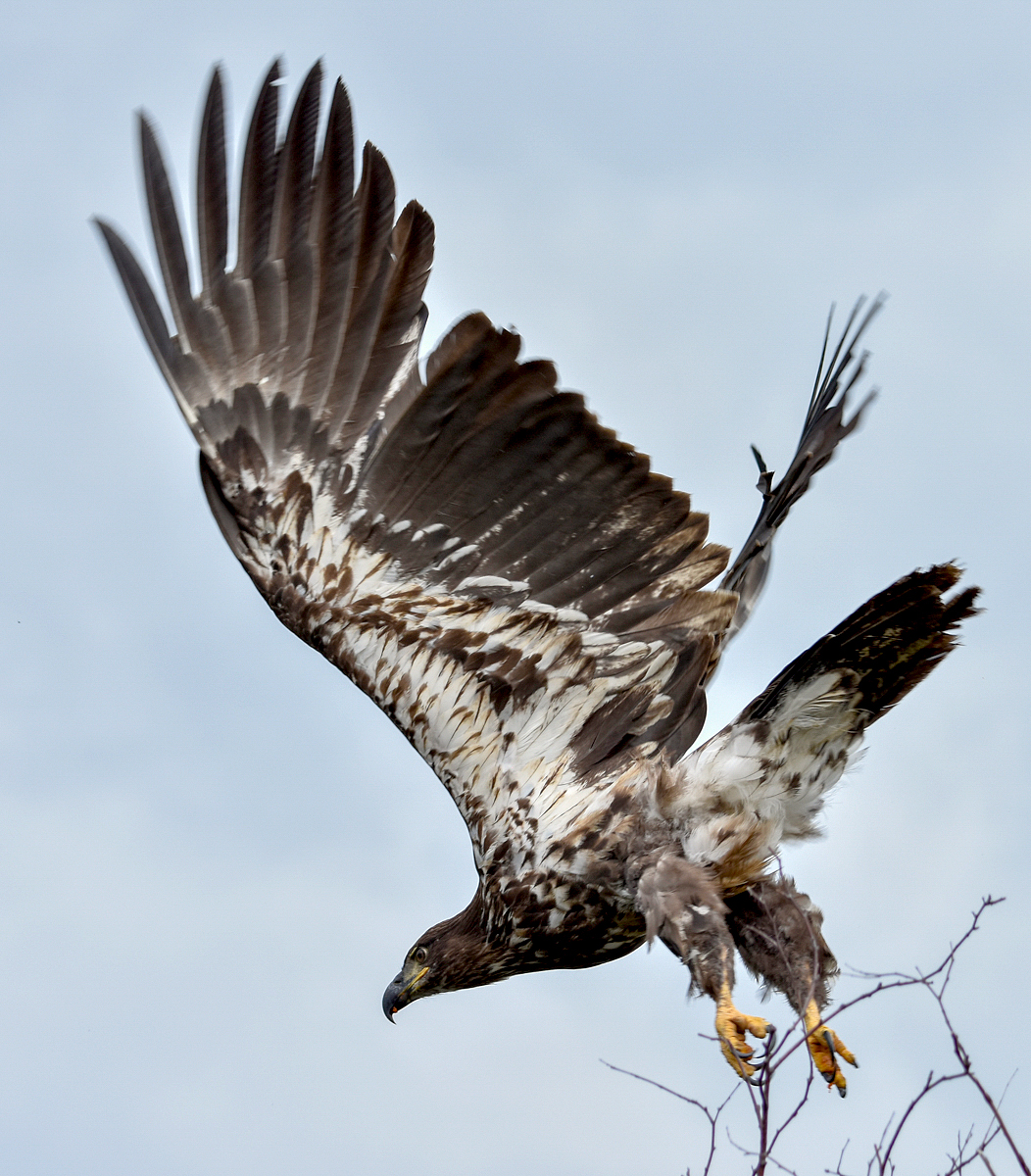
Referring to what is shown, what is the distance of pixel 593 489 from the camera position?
17.9 feet

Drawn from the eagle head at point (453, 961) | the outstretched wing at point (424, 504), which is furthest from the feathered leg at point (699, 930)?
the eagle head at point (453, 961)

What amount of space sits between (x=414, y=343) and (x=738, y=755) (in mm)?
2009

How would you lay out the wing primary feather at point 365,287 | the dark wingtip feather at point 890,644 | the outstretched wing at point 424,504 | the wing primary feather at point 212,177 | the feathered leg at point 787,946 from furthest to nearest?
the wing primary feather at point 212,177
the wing primary feather at point 365,287
the outstretched wing at point 424,504
the feathered leg at point 787,946
the dark wingtip feather at point 890,644

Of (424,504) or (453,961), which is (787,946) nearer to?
(453,961)

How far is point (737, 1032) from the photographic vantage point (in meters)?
4.61

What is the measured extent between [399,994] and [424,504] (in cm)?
207

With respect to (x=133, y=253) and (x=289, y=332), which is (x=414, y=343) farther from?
(x=133, y=253)

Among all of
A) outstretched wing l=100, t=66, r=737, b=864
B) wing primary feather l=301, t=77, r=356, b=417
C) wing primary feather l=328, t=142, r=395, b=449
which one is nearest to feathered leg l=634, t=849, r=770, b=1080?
outstretched wing l=100, t=66, r=737, b=864

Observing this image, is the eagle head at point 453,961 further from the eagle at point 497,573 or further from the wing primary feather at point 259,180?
the wing primary feather at point 259,180

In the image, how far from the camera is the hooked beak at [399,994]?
607 centimetres

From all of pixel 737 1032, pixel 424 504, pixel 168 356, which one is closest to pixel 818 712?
pixel 737 1032

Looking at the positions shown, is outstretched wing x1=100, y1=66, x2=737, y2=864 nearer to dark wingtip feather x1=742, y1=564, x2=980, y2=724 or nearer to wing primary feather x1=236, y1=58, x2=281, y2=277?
wing primary feather x1=236, y1=58, x2=281, y2=277

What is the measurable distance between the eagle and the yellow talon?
356mm

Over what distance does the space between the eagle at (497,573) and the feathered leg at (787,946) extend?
0.01m
